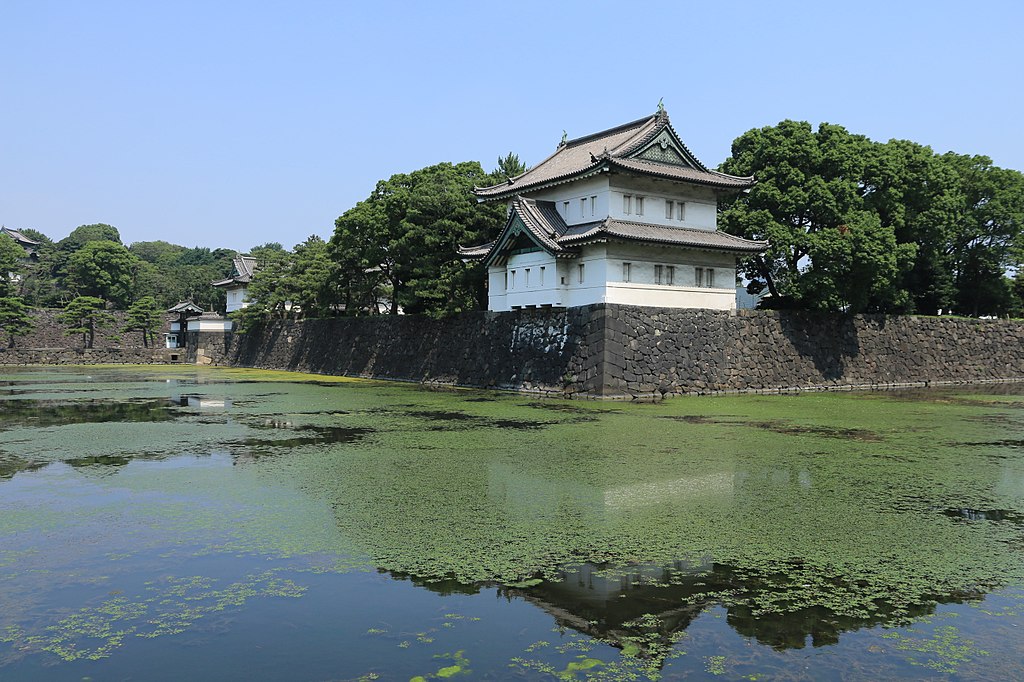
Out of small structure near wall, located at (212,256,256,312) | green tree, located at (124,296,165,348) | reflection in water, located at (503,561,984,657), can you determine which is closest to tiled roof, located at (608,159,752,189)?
reflection in water, located at (503,561,984,657)

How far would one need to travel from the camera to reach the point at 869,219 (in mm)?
27406

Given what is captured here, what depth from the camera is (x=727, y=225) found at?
28.0 m

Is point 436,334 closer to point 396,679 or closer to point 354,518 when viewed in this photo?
point 354,518

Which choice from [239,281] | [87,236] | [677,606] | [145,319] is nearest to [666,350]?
[677,606]

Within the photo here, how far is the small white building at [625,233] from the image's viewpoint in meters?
23.7

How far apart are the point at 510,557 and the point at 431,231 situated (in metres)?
24.2

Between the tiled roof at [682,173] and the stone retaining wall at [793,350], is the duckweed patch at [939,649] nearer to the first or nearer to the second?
the stone retaining wall at [793,350]

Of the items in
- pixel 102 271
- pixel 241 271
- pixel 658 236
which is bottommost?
pixel 658 236

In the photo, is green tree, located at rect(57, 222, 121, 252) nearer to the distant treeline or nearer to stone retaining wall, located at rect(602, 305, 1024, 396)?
the distant treeline

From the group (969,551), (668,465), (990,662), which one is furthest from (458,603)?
(668,465)

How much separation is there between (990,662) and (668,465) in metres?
6.13

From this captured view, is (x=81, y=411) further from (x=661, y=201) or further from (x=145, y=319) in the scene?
(x=145, y=319)

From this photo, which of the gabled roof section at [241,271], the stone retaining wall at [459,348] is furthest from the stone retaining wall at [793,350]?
the gabled roof section at [241,271]

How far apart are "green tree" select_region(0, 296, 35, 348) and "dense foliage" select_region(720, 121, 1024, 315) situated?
43.2 meters
